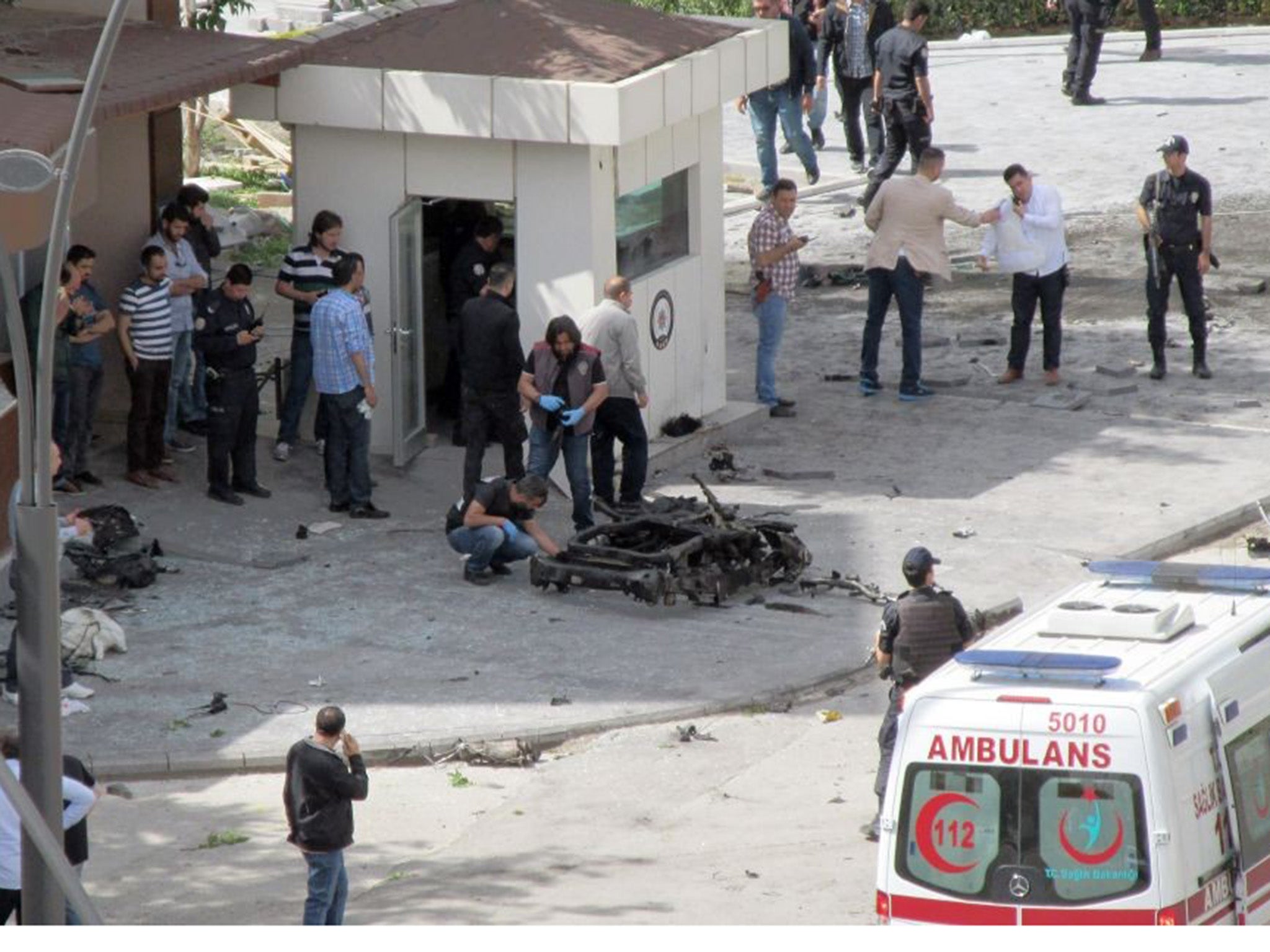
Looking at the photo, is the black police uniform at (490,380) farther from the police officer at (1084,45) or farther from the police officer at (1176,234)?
the police officer at (1084,45)

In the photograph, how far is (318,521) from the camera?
16.9 m

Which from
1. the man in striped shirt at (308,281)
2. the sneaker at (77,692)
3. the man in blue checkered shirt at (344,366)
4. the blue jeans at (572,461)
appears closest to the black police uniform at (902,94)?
the man in striped shirt at (308,281)

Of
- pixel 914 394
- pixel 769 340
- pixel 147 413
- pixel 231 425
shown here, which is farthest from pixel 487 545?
pixel 914 394

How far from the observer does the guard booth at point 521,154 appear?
1716cm

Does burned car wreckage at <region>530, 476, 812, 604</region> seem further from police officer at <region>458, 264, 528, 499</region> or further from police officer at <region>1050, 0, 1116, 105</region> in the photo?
police officer at <region>1050, 0, 1116, 105</region>

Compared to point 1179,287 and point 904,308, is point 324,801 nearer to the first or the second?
point 904,308

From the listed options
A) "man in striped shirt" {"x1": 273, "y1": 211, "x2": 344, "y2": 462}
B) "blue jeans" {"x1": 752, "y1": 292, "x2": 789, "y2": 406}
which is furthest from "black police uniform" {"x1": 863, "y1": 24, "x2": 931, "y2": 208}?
"man in striped shirt" {"x1": 273, "y1": 211, "x2": 344, "y2": 462}

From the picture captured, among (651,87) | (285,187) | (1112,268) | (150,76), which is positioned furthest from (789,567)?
(285,187)

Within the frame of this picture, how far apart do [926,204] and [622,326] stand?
3.62m

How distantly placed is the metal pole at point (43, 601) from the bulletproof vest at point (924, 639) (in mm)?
3947

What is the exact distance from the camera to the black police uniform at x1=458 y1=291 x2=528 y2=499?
53.8 feet

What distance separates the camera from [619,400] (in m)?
16.6

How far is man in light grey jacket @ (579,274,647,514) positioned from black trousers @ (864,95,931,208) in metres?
8.51

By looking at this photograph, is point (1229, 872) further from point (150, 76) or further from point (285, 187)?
point (285, 187)
